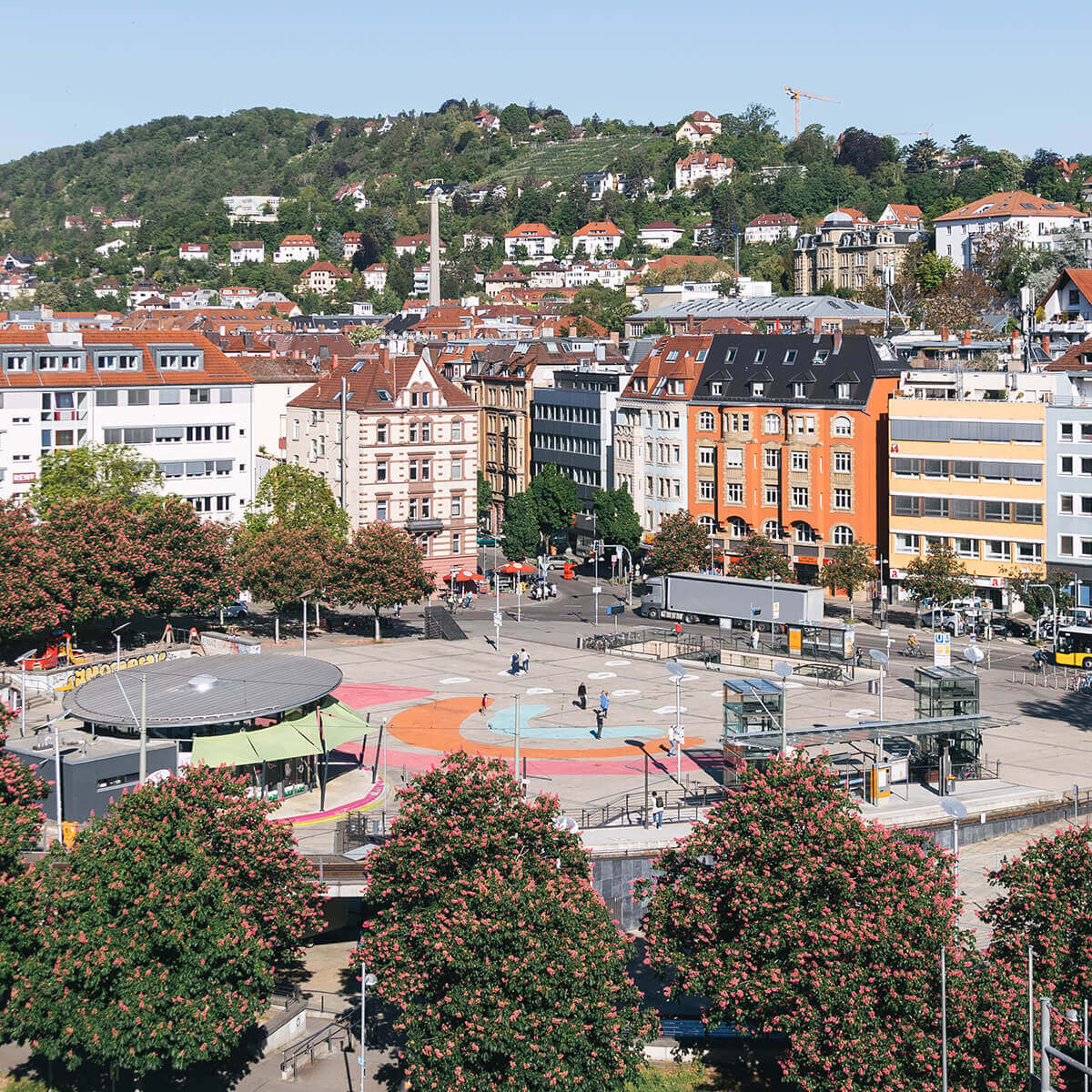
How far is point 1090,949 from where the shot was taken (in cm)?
4466

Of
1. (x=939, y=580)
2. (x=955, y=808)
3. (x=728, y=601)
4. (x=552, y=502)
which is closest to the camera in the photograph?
(x=955, y=808)

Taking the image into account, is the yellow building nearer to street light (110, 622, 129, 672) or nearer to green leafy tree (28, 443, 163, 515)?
green leafy tree (28, 443, 163, 515)

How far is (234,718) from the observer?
62.8 m

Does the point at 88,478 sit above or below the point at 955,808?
above

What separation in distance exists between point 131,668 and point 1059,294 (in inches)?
4548

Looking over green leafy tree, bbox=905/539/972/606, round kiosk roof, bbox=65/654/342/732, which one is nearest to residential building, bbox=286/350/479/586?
green leafy tree, bbox=905/539/972/606

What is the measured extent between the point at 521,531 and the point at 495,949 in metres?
88.1

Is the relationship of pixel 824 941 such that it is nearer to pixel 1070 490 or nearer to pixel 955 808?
pixel 955 808

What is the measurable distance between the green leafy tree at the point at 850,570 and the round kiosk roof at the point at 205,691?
49.1 metres

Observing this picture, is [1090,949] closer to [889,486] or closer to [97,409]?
[889,486]

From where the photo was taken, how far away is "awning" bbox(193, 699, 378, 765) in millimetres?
62625

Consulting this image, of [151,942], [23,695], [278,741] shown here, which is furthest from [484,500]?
[151,942]

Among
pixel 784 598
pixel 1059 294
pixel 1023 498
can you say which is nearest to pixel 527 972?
pixel 784 598

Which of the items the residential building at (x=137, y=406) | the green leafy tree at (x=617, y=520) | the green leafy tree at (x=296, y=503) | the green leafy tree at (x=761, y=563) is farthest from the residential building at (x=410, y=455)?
the green leafy tree at (x=761, y=563)
